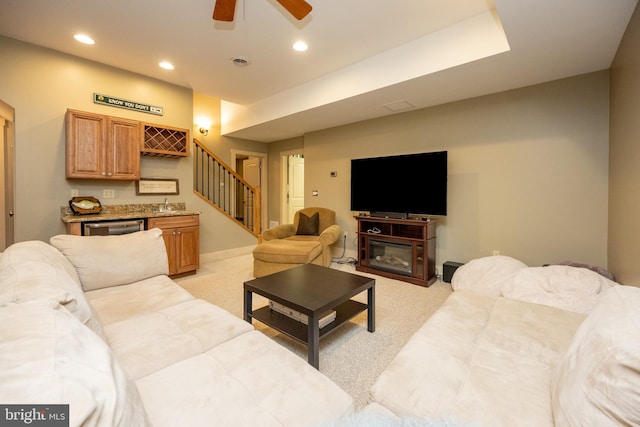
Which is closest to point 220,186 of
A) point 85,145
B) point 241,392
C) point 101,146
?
point 101,146

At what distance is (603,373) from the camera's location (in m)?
0.72

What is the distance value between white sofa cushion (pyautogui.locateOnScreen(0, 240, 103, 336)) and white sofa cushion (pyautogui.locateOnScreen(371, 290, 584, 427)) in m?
1.21

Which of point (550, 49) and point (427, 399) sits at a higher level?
point (550, 49)

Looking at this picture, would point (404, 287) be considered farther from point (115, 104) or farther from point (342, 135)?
point (115, 104)

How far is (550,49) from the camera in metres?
2.38

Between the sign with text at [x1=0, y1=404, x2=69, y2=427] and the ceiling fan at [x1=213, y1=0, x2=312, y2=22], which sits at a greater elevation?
the ceiling fan at [x1=213, y1=0, x2=312, y2=22]

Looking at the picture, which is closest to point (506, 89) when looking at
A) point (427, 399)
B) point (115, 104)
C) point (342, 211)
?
point (342, 211)

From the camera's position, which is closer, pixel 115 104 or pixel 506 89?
pixel 506 89

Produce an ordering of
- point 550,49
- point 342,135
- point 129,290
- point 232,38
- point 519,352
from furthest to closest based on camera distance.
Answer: point 342,135
point 232,38
point 550,49
point 129,290
point 519,352

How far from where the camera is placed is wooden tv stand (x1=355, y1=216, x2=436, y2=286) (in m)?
3.56

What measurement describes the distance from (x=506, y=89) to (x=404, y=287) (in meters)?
2.60

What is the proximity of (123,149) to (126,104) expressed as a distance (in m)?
0.65

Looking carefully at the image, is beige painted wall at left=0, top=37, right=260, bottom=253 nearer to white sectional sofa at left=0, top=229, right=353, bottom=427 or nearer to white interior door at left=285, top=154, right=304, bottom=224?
white sectional sofa at left=0, top=229, right=353, bottom=427

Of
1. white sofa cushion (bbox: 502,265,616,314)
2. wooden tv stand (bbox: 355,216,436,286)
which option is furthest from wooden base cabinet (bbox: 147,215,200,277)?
white sofa cushion (bbox: 502,265,616,314)
